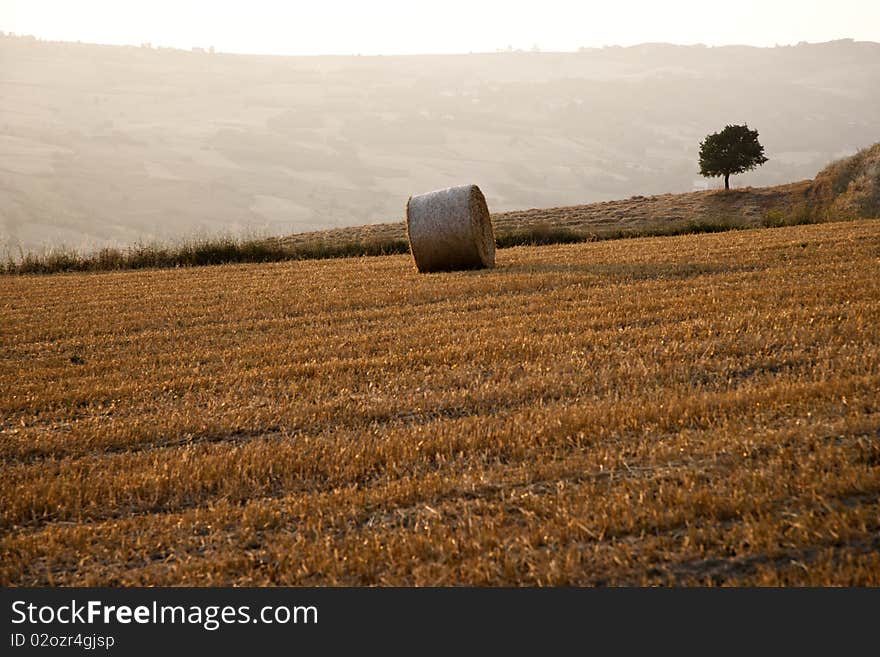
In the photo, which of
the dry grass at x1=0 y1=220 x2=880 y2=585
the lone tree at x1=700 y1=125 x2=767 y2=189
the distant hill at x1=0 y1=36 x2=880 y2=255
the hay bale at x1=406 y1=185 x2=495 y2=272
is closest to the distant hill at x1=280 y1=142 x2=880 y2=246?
the lone tree at x1=700 y1=125 x2=767 y2=189

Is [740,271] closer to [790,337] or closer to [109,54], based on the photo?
[790,337]

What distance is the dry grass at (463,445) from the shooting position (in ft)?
14.6

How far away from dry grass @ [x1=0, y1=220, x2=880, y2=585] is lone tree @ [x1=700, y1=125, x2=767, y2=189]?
122 feet

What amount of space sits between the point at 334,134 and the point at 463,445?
129 meters

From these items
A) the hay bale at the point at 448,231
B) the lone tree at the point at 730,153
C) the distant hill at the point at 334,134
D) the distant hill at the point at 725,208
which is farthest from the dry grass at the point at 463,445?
the distant hill at the point at 334,134

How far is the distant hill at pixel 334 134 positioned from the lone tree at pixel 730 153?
4174 cm

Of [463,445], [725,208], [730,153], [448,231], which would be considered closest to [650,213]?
[725,208]

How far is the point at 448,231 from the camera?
59.4ft

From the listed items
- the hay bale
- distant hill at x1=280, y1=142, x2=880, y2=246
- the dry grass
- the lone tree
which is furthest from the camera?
the lone tree

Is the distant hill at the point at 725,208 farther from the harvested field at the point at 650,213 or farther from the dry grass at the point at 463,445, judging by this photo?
the dry grass at the point at 463,445

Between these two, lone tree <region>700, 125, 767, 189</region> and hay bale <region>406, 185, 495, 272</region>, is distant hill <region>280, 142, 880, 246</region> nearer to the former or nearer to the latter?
lone tree <region>700, 125, 767, 189</region>

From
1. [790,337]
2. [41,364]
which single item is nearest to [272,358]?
[41,364]

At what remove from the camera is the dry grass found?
444 cm

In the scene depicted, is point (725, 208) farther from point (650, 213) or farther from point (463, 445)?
point (463, 445)
